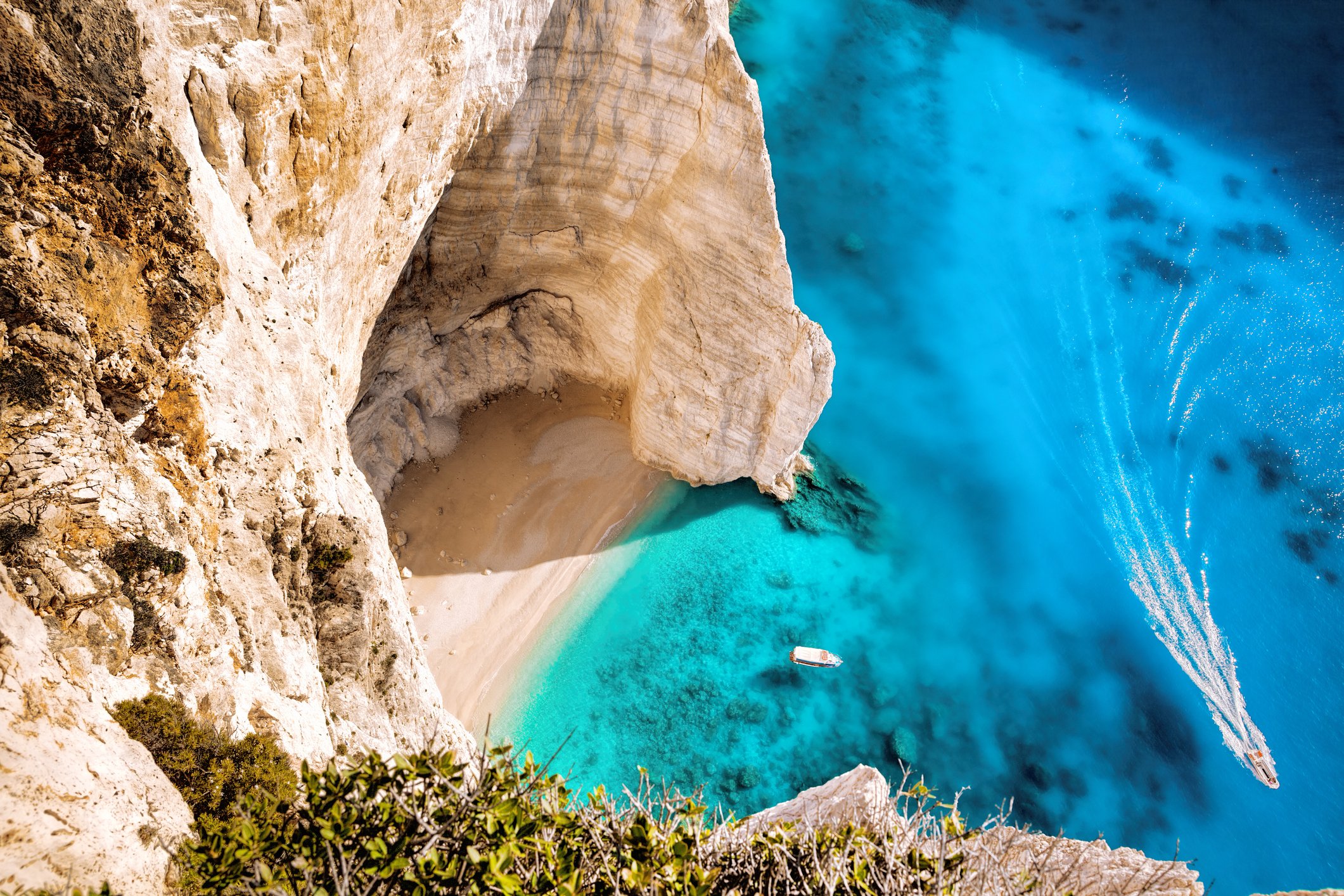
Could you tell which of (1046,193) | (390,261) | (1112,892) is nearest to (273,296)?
(390,261)

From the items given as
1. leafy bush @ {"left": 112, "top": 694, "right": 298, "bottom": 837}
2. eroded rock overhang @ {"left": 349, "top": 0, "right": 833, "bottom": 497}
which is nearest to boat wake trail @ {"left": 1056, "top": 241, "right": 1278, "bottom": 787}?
eroded rock overhang @ {"left": 349, "top": 0, "right": 833, "bottom": 497}

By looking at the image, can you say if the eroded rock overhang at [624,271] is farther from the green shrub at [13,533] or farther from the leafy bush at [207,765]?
the leafy bush at [207,765]

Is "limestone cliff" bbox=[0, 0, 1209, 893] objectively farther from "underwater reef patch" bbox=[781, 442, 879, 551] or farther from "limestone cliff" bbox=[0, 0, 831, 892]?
"underwater reef patch" bbox=[781, 442, 879, 551]

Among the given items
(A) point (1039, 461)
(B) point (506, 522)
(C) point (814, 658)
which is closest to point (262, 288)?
(B) point (506, 522)

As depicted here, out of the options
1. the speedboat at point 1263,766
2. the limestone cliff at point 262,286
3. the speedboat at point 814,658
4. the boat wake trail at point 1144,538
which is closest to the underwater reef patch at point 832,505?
the speedboat at point 814,658

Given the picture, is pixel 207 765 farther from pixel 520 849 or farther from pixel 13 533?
pixel 520 849
